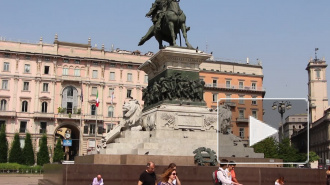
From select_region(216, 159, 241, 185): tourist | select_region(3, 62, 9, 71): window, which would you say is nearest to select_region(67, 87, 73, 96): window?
select_region(3, 62, 9, 71): window

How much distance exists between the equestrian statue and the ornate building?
46071 mm

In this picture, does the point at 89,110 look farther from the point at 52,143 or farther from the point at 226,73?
the point at 226,73

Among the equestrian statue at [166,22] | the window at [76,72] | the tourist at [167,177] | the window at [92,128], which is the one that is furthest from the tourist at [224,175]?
the window at [76,72]

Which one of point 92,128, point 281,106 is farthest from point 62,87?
Answer: point 281,106

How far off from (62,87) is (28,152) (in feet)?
41.5

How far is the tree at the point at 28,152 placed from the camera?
63688mm

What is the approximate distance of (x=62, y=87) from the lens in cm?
7088

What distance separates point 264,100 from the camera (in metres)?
5.97

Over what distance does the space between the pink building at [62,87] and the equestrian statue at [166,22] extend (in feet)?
157

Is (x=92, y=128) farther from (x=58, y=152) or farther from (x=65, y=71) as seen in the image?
(x=65, y=71)

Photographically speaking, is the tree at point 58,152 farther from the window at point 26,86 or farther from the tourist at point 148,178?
the tourist at point 148,178

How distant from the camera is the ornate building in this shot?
68125mm

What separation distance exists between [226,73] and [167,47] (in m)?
58.2

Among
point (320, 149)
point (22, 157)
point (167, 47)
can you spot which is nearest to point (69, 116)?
point (22, 157)
